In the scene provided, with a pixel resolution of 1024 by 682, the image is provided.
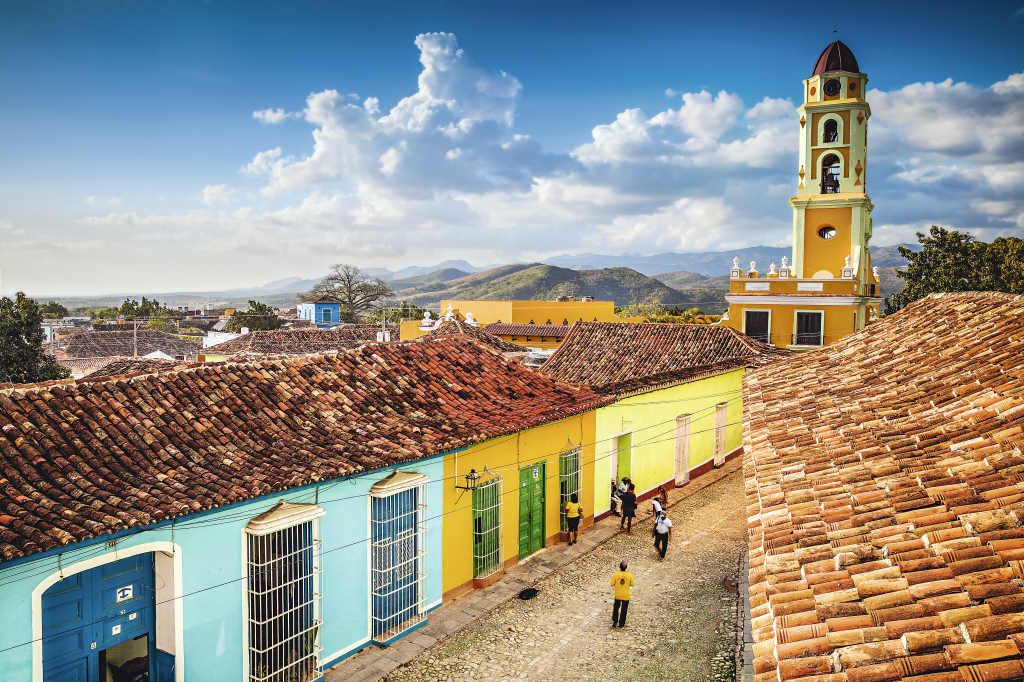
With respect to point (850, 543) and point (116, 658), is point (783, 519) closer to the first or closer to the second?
point (850, 543)

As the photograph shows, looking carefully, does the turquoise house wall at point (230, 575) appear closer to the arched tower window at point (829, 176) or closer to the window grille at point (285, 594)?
the window grille at point (285, 594)

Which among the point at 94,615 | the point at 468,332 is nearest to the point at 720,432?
the point at 468,332

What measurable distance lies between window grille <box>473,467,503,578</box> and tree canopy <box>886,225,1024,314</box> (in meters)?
31.3

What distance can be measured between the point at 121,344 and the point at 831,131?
39.6 m

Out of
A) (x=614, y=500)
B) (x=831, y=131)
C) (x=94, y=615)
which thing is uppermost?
(x=831, y=131)

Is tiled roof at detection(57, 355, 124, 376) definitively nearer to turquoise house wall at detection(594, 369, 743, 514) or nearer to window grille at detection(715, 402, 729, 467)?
turquoise house wall at detection(594, 369, 743, 514)

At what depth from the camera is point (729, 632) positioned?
30.7 ft

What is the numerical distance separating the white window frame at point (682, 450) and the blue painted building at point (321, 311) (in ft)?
181

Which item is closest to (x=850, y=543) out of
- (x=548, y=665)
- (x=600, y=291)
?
(x=548, y=665)

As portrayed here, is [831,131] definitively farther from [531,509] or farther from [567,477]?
[531,509]

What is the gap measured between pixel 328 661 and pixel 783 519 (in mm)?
5969

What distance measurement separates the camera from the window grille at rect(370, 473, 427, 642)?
8.80 metres

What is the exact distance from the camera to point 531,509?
1205cm

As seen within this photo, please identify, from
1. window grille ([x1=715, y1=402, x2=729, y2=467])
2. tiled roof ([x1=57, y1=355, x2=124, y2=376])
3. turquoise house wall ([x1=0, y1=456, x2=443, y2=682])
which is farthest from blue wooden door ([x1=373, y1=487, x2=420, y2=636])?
tiled roof ([x1=57, y1=355, x2=124, y2=376])
